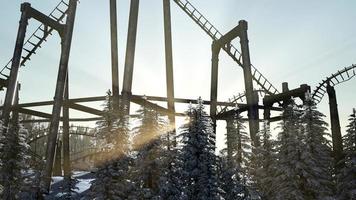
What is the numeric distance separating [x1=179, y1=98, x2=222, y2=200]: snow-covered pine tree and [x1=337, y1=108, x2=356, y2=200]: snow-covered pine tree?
21.8 feet

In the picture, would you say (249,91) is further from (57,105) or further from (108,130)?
(57,105)

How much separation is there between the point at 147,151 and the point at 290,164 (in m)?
8.31

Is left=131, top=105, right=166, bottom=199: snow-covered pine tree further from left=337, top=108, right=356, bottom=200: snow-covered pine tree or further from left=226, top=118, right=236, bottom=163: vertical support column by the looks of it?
left=337, top=108, right=356, bottom=200: snow-covered pine tree

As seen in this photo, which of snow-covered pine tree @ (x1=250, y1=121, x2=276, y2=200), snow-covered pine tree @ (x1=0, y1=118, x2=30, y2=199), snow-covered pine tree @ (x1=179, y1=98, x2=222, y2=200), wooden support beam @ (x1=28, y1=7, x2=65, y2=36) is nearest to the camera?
snow-covered pine tree @ (x1=179, y1=98, x2=222, y2=200)

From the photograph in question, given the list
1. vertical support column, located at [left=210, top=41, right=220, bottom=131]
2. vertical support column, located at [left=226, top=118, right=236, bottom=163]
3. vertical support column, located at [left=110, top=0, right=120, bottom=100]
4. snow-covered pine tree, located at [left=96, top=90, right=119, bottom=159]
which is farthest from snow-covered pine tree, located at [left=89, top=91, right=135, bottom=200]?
vertical support column, located at [left=210, top=41, right=220, bottom=131]

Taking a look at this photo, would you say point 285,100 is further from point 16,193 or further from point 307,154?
point 16,193

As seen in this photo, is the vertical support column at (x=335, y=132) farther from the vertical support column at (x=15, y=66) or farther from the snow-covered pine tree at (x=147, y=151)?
the vertical support column at (x=15, y=66)

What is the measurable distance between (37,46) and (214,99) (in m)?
15.5

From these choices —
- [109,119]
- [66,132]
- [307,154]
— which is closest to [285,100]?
[307,154]

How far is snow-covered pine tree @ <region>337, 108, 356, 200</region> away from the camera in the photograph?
20297 millimetres

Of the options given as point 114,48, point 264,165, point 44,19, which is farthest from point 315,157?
point 44,19

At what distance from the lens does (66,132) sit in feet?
102

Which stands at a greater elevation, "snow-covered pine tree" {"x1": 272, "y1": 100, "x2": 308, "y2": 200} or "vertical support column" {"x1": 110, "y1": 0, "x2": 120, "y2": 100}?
"vertical support column" {"x1": 110, "y1": 0, "x2": 120, "y2": 100}


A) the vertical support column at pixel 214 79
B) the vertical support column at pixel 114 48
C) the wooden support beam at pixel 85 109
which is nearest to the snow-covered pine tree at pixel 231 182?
the vertical support column at pixel 214 79
